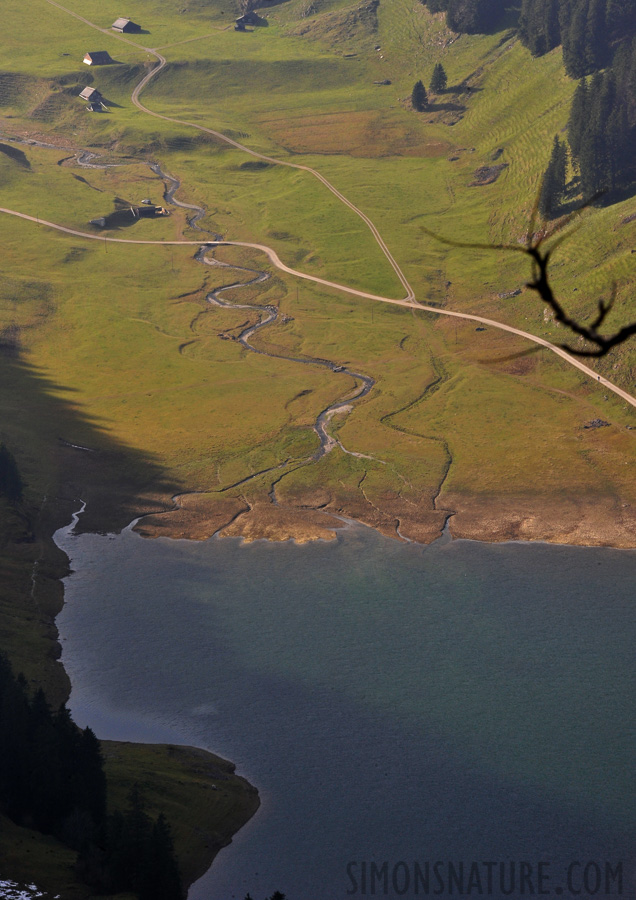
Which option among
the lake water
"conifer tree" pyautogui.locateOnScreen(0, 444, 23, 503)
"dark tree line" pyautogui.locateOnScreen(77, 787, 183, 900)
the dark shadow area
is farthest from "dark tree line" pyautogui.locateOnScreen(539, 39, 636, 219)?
"dark tree line" pyautogui.locateOnScreen(77, 787, 183, 900)

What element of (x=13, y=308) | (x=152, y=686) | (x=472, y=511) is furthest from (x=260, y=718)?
(x=13, y=308)

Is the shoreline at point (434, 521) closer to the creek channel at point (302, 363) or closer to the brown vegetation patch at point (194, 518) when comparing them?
the brown vegetation patch at point (194, 518)

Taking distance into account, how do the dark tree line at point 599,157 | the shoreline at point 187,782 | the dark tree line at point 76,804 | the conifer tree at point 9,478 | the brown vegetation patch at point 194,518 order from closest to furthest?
the dark tree line at point 76,804 → the shoreline at point 187,782 → the brown vegetation patch at point 194,518 → the conifer tree at point 9,478 → the dark tree line at point 599,157

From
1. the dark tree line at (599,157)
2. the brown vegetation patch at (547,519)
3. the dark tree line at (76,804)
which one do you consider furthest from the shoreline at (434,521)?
the dark tree line at (599,157)

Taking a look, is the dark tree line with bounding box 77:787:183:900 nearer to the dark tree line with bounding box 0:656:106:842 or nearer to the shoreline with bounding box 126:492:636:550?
the dark tree line with bounding box 0:656:106:842

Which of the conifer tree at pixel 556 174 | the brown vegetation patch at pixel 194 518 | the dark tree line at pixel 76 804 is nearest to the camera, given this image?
the dark tree line at pixel 76 804

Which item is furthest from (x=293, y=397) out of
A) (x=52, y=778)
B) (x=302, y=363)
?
(x=52, y=778)

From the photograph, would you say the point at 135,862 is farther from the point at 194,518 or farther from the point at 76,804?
the point at 194,518
